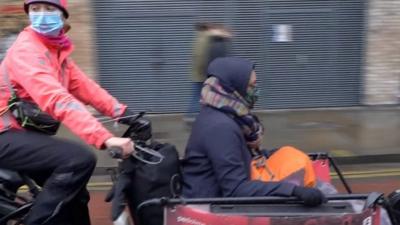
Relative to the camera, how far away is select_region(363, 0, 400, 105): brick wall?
10102 millimetres

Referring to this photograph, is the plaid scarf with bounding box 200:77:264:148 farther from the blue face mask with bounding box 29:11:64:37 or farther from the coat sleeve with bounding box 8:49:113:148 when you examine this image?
the blue face mask with bounding box 29:11:64:37

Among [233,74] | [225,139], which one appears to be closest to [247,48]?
[233,74]

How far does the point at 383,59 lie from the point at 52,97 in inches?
302

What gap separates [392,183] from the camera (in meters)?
6.70

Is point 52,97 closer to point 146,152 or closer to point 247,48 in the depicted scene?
point 146,152

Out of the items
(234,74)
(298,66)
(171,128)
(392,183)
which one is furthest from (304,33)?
(234,74)

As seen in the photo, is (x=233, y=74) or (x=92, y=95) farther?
(x=92, y=95)

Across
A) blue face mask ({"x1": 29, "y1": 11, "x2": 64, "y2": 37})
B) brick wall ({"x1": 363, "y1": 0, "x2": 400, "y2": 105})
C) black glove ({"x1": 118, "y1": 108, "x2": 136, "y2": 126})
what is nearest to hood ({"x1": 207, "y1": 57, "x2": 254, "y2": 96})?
black glove ({"x1": 118, "y1": 108, "x2": 136, "y2": 126})

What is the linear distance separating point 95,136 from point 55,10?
720mm

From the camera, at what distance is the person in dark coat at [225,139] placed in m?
3.42

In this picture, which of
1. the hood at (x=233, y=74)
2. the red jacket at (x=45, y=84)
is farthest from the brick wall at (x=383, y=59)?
the red jacket at (x=45, y=84)

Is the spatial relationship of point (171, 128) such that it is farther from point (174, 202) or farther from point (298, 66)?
point (174, 202)

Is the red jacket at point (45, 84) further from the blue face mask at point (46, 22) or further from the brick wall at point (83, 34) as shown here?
the brick wall at point (83, 34)

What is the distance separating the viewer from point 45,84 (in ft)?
11.0
